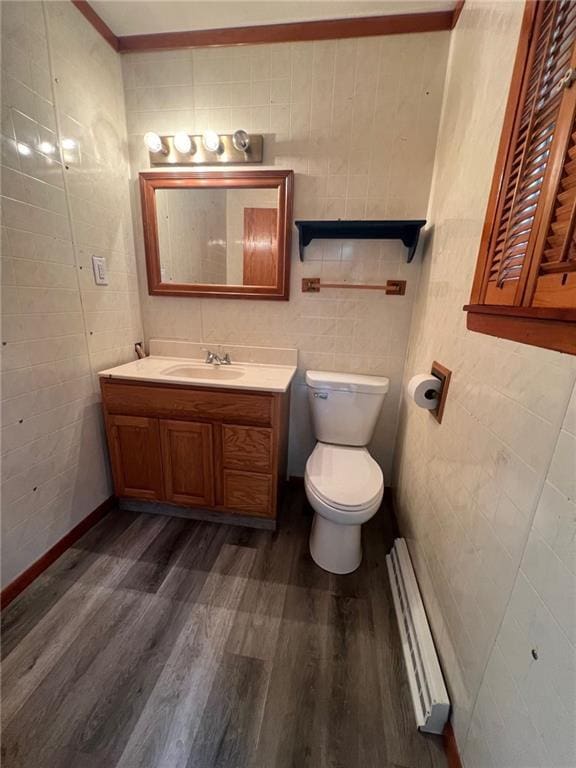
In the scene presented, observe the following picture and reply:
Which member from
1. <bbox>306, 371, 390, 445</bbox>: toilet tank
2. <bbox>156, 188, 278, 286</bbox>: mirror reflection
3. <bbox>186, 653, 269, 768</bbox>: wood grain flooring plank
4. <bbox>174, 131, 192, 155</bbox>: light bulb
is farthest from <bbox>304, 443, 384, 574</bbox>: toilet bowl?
<bbox>174, 131, 192, 155</bbox>: light bulb

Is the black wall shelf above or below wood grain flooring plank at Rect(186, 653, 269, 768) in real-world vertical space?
above

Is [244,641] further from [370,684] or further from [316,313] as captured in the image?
[316,313]

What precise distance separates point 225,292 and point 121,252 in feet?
2.02

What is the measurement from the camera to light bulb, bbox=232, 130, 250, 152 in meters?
1.44

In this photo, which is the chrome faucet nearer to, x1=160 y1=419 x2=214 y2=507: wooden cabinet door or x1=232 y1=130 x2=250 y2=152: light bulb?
x1=160 y1=419 x2=214 y2=507: wooden cabinet door

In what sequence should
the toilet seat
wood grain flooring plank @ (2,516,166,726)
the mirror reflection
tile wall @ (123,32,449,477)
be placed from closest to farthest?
wood grain flooring plank @ (2,516,166,726)
the toilet seat
tile wall @ (123,32,449,477)
the mirror reflection

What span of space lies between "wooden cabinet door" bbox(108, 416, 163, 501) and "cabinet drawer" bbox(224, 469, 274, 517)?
1.31 feet

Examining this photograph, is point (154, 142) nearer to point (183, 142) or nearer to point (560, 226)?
point (183, 142)

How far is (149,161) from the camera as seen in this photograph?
1631 mm

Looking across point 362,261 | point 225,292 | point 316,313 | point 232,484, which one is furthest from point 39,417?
point 362,261

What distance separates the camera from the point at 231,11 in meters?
1.32

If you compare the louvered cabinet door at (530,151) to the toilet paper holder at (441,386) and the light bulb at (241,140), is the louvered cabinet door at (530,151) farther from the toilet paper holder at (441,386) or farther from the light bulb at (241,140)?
the light bulb at (241,140)

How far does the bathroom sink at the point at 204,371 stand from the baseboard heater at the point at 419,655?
1.30 m

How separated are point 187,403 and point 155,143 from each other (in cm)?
137
